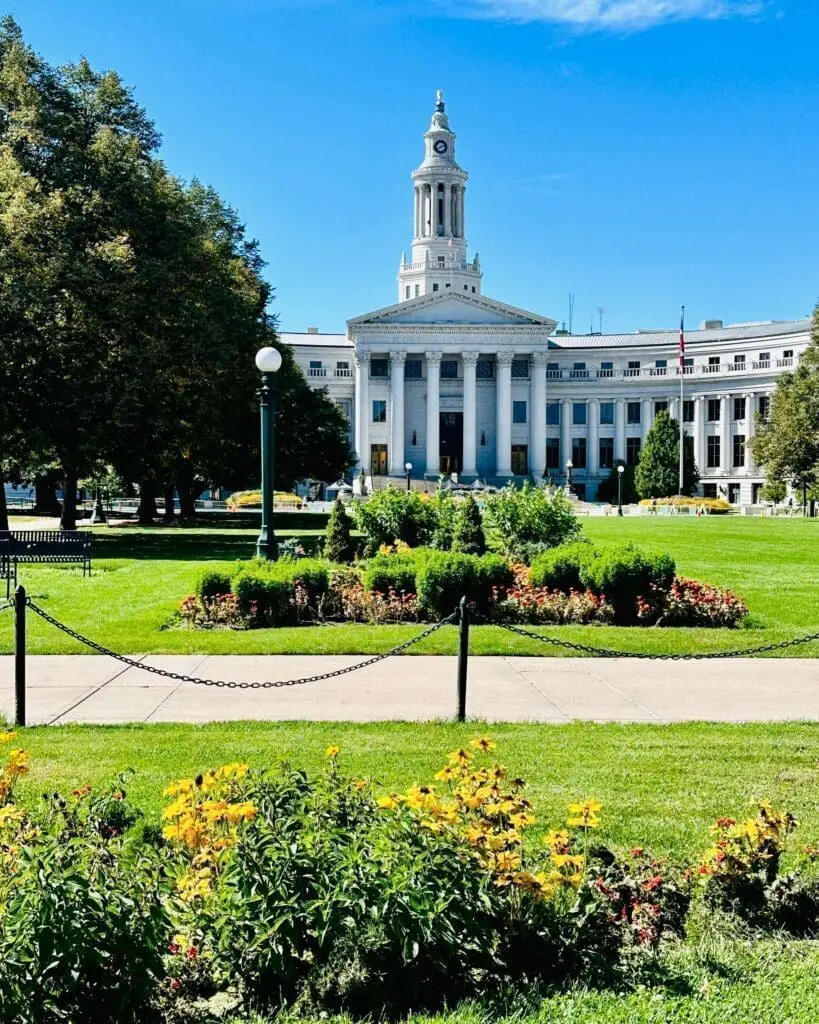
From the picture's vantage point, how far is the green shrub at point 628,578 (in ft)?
48.6

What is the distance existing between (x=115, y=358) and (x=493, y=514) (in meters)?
14.3

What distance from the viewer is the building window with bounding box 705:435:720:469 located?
95.9m

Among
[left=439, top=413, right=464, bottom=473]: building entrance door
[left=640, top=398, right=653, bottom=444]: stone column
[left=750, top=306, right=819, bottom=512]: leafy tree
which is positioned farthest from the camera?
[left=640, top=398, right=653, bottom=444]: stone column

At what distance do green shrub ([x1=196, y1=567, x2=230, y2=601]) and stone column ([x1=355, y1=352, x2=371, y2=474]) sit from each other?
255ft

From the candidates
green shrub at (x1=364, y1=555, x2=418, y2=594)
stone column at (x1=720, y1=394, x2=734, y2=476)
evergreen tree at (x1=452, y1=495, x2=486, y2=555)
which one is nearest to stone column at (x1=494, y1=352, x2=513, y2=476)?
stone column at (x1=720, y1=394, x2=734, y2=476)

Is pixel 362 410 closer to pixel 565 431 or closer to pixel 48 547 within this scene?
pixel 565 431

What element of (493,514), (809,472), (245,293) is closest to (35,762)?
(493,514)

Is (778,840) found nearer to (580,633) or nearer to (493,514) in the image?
(580,633)

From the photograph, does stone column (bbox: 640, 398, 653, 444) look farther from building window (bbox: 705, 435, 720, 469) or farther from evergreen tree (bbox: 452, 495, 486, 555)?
evergreen tree (bbox: 452, 495, 486, 555)

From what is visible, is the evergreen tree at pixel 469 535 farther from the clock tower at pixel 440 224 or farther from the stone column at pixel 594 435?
the clock tower at pixel 440 224

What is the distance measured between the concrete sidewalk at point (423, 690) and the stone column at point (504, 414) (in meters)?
81.3

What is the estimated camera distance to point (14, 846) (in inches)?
168

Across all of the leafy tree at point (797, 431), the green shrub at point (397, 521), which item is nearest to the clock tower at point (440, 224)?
the leafy tree at point (797, 431)

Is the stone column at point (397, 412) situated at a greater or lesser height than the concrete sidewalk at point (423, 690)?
greater
